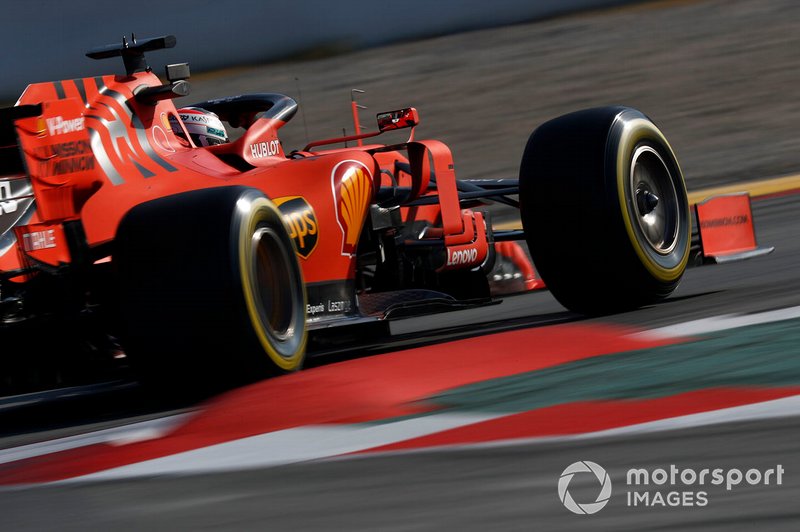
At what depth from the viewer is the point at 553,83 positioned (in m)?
15.7

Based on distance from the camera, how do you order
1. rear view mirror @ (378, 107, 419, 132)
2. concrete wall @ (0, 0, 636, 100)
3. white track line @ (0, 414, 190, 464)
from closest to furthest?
white track line @ (0, 414, 190, 464) < rear view mirror @ (378, 107, 419, 132) < concrete wall @ (0, 0, 636, 100)

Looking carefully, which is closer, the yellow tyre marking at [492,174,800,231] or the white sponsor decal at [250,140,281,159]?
the white sponsor decal at [250,140,281,159]

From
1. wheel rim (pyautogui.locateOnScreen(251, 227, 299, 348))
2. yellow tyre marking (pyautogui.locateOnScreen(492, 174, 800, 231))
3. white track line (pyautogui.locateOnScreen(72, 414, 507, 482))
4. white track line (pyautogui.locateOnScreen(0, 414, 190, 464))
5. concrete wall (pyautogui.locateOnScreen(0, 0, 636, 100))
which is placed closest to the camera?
white track line (pyautogui.locateOnScreen(72, 414, 507, 482))

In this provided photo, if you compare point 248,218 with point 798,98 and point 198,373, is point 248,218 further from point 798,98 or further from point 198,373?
point 798,98

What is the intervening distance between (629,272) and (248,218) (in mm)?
1815

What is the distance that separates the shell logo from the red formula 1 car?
1 cm

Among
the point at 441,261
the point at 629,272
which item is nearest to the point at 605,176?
the point at 629,272

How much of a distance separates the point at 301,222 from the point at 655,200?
1.55 m

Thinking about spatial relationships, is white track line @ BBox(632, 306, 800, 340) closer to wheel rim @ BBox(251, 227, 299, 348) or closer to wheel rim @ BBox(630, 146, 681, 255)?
wheel rim @ BBox(630, 146, 681, 255)

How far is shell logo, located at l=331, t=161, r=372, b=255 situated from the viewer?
210 inches

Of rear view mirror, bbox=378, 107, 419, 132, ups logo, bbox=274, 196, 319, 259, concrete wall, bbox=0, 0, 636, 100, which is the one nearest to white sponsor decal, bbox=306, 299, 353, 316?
ups logo, bbox=274, 196, 319, 259

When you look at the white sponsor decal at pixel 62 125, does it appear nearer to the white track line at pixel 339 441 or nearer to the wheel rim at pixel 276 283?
the wheel rim at pixel 276 283

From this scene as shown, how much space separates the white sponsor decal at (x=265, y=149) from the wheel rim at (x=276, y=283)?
1.30 m

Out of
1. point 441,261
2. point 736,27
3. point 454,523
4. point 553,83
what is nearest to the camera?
point 454,523
